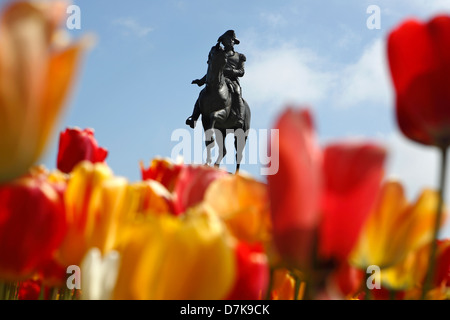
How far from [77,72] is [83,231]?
19cm

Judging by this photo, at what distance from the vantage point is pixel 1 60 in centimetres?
27

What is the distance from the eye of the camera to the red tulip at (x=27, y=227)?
16.8 inches

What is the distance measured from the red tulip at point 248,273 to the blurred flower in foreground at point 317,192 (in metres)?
0.06

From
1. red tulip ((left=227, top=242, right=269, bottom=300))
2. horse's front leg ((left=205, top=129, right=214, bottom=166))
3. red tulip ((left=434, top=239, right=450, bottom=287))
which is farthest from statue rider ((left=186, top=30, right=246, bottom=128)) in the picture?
red tulip ((left=227, top=242, right=269, bottom=300))

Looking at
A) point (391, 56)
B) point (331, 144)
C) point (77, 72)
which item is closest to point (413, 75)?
point (391, 56)

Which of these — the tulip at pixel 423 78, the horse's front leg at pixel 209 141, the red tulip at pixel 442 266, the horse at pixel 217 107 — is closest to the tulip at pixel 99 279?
the tulip at pixel 423 78

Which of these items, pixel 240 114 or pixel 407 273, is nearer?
pixel 407 273

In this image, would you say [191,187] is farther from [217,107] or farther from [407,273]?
[217,107]

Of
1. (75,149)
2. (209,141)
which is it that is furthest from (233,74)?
(75,149)

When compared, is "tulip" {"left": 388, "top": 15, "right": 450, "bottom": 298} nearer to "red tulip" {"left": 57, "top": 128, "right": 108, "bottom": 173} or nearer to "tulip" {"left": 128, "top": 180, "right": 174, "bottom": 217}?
"tulip" {"left": 128, "top": 180, "right": 174, "bottom": 217}

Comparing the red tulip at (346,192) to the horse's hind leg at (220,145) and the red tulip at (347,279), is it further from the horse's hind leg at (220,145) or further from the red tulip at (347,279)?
the horse's hind leg at (220,145)

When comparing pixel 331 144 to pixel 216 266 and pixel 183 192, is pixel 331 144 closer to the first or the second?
pixel 216 266

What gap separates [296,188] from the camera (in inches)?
12.1

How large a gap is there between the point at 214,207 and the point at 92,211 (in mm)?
111
